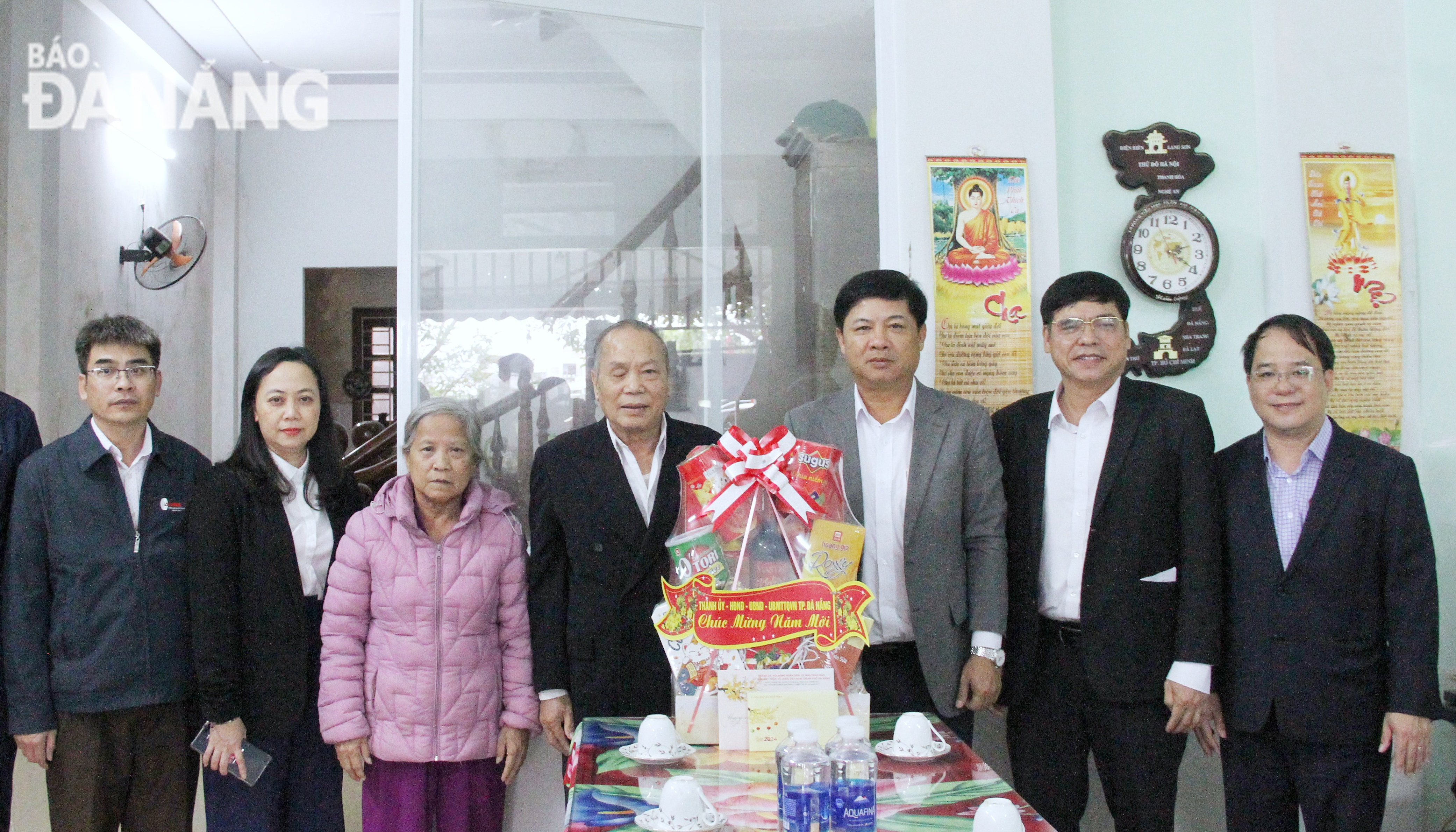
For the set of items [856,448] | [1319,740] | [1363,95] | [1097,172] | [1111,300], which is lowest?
[1319,740]

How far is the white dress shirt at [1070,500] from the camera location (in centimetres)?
217

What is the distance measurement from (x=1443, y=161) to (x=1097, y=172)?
1006 mm

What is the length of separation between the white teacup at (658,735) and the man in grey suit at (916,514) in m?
0.63

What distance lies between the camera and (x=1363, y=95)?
291cm

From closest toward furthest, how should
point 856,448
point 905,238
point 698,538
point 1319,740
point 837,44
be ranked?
point 698,538, point 1319,740, point 856,448, point 905,238, point 837,44

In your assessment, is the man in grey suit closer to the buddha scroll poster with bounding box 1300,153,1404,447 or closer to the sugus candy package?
the sugus candy package

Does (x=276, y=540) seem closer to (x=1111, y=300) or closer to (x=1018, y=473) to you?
(x=1018, y=473)

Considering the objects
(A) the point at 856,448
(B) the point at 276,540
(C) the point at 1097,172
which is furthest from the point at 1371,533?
(B) the point at 276,540

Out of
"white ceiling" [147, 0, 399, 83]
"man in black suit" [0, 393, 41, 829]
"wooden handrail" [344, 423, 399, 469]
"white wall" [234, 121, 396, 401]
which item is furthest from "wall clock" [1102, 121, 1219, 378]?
"white wall" [234, 121, 396, 401]

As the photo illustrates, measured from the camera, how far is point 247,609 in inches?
86.4

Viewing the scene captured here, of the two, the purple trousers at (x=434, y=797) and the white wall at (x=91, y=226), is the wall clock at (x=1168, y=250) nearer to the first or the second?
the purple trousers at (x=434, y=797)

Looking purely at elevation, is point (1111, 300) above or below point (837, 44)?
below

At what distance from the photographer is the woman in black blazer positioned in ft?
7.07

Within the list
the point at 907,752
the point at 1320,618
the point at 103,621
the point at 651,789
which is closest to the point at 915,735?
the point at 907,752
